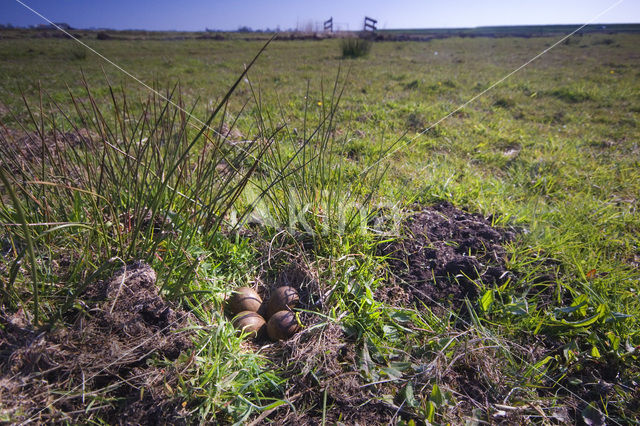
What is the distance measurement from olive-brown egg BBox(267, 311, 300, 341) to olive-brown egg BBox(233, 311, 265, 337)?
58 millimetres

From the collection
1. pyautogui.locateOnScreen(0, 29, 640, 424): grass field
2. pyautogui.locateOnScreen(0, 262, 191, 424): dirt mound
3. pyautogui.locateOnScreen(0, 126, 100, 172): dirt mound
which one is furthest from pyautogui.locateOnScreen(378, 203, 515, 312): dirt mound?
pyautogui.locateOnScreen(0, 126, 100, 172): dirt mound

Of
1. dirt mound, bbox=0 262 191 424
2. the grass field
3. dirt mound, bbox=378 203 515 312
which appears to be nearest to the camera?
dirt mound, bbox=0 262 191 424

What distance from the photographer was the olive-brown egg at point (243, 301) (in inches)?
64.1

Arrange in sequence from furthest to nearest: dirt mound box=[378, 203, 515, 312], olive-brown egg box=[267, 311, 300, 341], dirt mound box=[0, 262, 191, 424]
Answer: dirt mound box=[378, 203, 515, 312] < olive-brown egg box=[267, 311, 300, 341] < dirt mound box=[0, 262, 191, 424]

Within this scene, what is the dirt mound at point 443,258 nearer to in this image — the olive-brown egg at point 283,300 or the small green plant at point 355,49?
the olive-brown egg at point 283,300

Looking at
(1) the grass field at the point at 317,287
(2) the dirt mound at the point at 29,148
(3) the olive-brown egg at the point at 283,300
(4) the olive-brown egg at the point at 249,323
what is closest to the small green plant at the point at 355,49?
(2) the dirt mound at the point at 29,148

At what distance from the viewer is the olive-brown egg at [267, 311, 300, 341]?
148cm

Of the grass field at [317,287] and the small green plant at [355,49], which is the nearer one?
the grass field at [317,287]

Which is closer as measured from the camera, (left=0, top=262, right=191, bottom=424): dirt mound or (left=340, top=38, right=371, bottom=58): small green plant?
(left=0, top=262, right=191, bottom=424): dirt mound

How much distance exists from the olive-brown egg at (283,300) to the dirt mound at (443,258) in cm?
45

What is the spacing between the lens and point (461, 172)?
11.0 feet

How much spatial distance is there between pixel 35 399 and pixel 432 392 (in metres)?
1.37

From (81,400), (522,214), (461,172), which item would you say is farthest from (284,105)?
(81,400)

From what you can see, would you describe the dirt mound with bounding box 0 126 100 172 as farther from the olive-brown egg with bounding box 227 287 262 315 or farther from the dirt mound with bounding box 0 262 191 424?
the olive-brown egg with bounding box 227 287 262 315
